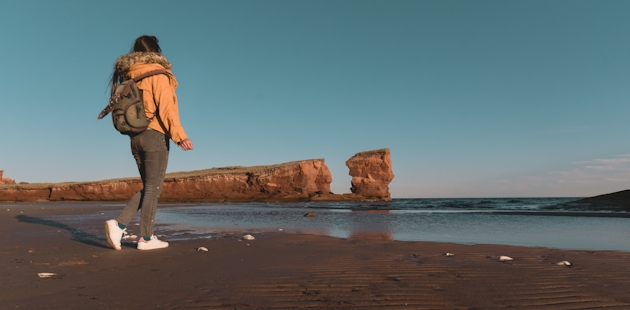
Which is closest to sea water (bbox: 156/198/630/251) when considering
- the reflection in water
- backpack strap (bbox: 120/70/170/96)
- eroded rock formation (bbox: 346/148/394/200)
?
the reflection in water

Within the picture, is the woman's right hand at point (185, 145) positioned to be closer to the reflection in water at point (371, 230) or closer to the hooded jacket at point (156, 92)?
the hooded jacket at point (156, 92)

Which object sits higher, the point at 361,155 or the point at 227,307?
the point at 361,155

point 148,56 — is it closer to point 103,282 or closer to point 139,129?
point 139,129

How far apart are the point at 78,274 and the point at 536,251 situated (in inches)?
162

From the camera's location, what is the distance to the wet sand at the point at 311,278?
→ 184 cm

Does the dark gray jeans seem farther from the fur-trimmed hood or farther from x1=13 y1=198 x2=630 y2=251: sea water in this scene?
x1=13 y1=198 x2=630 y2=251: sea water

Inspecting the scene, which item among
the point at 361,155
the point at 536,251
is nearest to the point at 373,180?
the point at 361,155

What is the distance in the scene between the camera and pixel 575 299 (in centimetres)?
190

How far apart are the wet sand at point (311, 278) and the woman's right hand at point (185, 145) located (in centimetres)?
106

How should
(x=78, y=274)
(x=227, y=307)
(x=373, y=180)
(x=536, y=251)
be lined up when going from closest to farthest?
(x=227, y=307), (x=78, y=274), (x=536, y=251), (x=373, y=180)

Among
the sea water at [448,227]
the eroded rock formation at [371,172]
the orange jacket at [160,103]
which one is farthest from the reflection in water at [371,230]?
the eroded rock formation at [371,172]

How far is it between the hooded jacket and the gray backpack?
80 mm

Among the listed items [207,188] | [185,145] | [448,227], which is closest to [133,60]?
[185,145]

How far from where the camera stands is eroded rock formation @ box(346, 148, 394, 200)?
4650 cm
